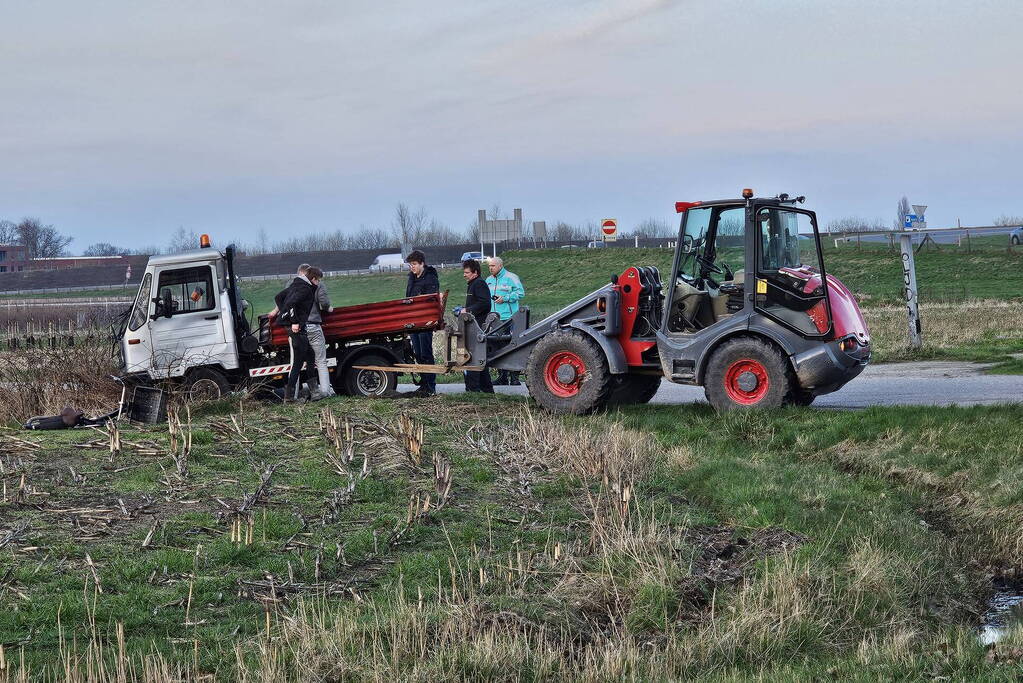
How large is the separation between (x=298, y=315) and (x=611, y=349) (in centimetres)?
437

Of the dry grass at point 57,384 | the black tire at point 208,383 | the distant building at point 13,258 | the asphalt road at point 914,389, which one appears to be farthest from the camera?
the distant building at point 13,258

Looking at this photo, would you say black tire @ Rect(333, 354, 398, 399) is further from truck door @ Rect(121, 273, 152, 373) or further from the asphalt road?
truck door @ Rect(121, 273, 152, 373)

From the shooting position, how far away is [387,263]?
Result: 260 feet

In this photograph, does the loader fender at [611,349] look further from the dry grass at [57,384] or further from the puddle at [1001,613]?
the dry grass at [57,384]

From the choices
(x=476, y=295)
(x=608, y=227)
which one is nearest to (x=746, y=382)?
(x=476, y=295)

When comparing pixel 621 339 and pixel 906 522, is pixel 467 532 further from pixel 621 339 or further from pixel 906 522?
pixel 621 339

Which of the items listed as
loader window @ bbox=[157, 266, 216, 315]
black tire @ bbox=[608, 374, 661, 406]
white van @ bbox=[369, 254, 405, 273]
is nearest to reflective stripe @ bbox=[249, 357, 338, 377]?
loader window @ bbox=[157, 266, 216, 315]

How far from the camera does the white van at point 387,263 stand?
76688 millimetres

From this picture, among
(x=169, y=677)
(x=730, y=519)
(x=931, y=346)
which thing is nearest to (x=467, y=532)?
(x=730, y=519)

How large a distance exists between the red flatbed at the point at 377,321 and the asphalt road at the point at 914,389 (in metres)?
1.76

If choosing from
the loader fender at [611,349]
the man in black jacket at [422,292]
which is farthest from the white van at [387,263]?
the loader fender at [611,349]

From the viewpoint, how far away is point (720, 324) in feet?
40.8

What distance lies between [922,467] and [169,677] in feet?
23.7

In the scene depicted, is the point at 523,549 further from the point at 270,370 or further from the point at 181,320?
the point at 181,320
